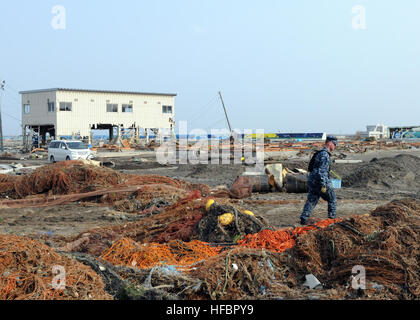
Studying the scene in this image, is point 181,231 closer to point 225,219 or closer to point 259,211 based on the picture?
point 225,219

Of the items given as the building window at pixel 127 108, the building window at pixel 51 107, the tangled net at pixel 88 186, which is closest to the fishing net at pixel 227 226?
the tangled net at pixel 88 186

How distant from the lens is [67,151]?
2797 cm

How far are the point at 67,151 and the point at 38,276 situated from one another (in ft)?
77.5

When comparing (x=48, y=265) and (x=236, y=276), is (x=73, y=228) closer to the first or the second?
(x=48, y=265)

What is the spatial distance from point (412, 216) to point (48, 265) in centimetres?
548

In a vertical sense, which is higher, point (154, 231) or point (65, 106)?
point (65, 106)

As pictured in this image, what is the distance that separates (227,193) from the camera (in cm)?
1498

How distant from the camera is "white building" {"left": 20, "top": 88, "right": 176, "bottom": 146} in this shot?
45719 mm

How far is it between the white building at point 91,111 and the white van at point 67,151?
1668cm

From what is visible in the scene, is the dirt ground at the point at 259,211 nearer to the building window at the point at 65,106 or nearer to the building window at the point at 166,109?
the building window at the point at 65,106

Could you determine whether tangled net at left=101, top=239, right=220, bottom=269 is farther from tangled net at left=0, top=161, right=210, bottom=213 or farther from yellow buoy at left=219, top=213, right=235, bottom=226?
tangled net at left=0, top=161, right=210, bottom=213

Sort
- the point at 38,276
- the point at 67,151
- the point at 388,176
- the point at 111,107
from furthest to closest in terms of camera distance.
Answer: the point at 111,107
the point at 67,151
the point at 388,176
the point at 38,276

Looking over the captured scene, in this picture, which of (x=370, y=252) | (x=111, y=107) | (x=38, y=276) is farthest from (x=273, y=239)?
(x=111, y=107)
